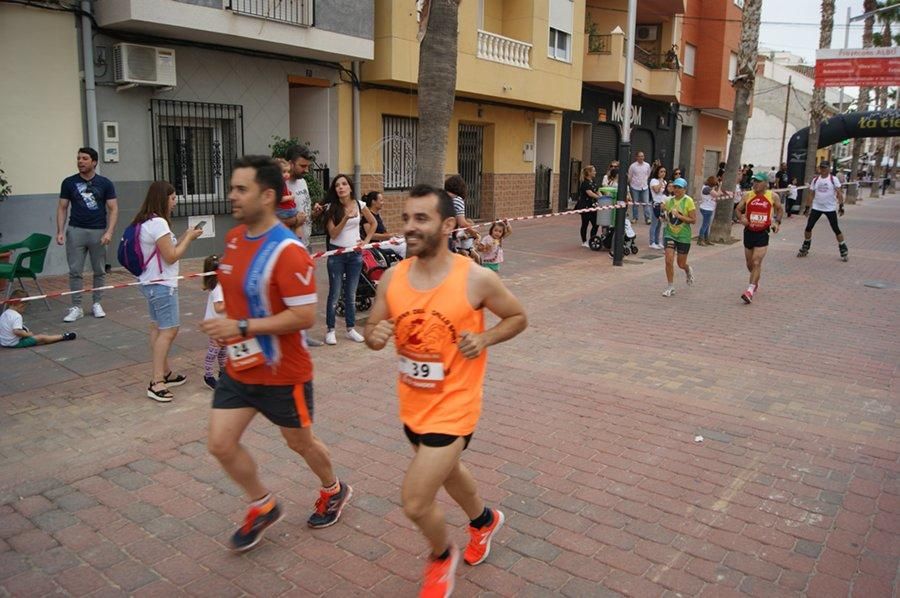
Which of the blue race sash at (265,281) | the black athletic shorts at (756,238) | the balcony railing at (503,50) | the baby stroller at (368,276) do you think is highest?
the balcony railing at (503,50)

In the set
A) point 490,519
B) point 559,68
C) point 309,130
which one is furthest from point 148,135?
point 559,68

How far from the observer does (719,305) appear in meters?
10.1

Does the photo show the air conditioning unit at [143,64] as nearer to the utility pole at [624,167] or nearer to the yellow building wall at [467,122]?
the yellow building wall at [467,122]

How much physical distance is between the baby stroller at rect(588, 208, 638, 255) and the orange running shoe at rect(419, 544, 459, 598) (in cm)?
1144

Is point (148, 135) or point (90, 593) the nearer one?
point (90, 593)

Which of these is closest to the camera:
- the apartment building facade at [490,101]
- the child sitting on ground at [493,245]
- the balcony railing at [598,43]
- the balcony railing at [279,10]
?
the child sitting on ground at [493,245]

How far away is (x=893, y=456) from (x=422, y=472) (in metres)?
3.81

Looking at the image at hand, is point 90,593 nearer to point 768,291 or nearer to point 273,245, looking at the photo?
point 273,245

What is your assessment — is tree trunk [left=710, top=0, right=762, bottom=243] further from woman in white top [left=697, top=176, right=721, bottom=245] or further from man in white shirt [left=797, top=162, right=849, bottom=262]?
man in white shirt [left=797, top=162, right=849, bottom=262]

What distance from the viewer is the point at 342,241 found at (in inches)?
296

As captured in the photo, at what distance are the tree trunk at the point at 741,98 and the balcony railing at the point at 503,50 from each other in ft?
16.5

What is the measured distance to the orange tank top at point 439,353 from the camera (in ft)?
10.2

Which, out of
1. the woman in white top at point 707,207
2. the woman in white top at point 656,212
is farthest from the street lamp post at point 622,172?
the woman in white top at point 707,207

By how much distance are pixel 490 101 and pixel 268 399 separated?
16373 mm
